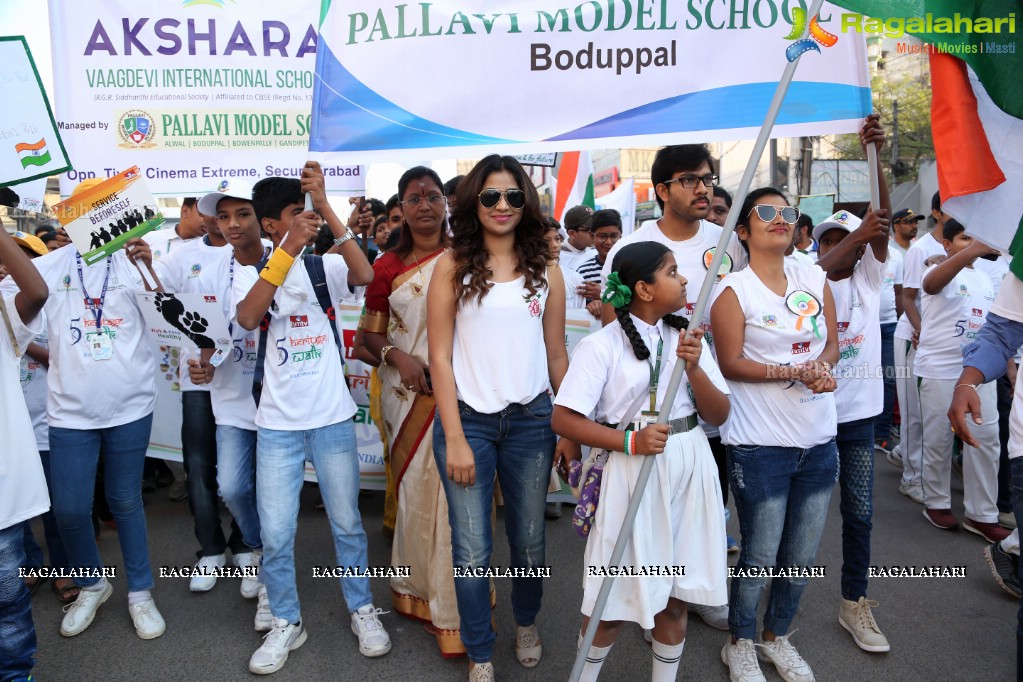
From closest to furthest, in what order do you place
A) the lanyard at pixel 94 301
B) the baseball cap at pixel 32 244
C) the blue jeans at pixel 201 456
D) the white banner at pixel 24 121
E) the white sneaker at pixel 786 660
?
the white banner at pixel 24 121 → the white sneaker at pixel 786 660 → the lanyard at pixel 94 301 → the baseball cap at pixel 32 244 → the blue jeans at pixel 201 456

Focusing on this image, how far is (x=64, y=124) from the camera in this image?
373cm

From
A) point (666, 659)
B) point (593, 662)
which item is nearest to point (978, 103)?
point (666, 659)

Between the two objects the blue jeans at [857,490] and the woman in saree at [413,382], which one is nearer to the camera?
the blue jeans at [857,490]

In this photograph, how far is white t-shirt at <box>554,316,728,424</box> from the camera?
265 centimetres

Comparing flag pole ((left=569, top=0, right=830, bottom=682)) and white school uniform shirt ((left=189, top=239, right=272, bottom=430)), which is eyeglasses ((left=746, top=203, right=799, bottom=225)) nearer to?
flag pole ((left=569, top=0, right=830, bottom=682))

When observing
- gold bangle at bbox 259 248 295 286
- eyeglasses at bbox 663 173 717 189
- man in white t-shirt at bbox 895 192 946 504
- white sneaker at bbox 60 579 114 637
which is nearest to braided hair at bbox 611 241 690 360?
eyeglasses at bbox 663 173 717 189

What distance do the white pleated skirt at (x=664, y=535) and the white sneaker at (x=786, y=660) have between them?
2.55ft

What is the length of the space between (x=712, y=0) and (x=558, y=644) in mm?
2846

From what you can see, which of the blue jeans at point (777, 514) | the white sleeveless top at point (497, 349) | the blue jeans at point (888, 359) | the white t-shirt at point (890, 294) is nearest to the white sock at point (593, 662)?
the blue jeans at point (777, 514)

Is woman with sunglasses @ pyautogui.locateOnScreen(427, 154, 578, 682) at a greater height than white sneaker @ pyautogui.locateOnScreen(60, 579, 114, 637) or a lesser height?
greater

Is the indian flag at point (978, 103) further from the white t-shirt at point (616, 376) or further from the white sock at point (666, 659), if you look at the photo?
the white sock at point (666, 659)

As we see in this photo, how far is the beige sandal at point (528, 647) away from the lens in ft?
10.8

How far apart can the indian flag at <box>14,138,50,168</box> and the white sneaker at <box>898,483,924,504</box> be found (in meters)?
5.63

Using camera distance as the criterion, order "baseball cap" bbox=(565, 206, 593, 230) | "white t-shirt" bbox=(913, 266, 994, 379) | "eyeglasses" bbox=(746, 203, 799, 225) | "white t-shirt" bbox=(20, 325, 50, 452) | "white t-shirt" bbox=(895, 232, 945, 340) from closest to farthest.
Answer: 1. "eyeglasses" bbox=(746, 203, 799, 225)
2. "white t-shirt" bbox=(20, 325, 50, 452)
3. "white t-shirt" bbox=(913, 266, 994, 379)
4. "white t-shirt" bbox=(895, 232, 945, 340)
5. "baseball cap" bbox=(565, 206, 593, 230)
